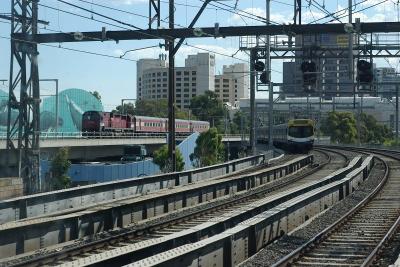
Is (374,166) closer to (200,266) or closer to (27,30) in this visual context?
(27,30)

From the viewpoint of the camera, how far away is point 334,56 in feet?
117

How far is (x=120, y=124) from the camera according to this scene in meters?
68.3

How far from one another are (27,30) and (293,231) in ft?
41.4

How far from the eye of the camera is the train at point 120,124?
62781 mm

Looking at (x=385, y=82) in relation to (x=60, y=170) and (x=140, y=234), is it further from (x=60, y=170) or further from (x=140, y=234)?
(x=140, y=234)

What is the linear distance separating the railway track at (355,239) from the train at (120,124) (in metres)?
38.4

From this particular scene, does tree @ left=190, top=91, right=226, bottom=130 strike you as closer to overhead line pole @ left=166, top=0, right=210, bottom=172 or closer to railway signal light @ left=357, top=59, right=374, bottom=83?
railway signal light @ left=357, top=59, right=374, bottom=83

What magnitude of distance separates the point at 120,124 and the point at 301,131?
23.2 meters

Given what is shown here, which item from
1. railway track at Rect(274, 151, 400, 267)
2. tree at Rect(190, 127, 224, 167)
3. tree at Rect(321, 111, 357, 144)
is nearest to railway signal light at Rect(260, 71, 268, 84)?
railway track at Rect(274, 151, 400, 267)

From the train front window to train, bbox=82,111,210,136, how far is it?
18042 mm

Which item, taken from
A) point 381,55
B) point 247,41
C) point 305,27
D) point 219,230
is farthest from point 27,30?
point 381,55

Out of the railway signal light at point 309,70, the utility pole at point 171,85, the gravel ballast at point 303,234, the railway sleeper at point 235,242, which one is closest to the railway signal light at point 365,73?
the railway signal light at point 309,70

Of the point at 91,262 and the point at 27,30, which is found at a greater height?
the point at 27,30

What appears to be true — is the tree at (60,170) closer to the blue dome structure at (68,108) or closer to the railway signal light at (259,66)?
the railway signal light at (259,66)
